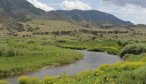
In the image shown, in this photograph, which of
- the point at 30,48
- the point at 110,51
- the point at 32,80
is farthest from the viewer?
the point at 110,51

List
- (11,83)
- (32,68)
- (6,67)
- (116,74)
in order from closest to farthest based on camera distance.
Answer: (116,74) < (11,83) < (6,67) < (32,68)

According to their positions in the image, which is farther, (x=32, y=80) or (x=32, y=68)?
(x=32, y=68)

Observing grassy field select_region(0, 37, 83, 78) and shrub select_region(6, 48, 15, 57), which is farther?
shrub select_region(6, 48, 15, 57)

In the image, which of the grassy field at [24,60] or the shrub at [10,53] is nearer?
the grassy field at [24,60]

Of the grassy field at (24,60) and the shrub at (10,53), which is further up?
the shrub at (10,53)

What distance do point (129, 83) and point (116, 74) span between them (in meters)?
3.37

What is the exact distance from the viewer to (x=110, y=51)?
341 ft

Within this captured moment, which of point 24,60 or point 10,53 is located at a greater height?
point 10,53

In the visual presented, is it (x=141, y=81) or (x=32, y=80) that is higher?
(x=141, y=81)

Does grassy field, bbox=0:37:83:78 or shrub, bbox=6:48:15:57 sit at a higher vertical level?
shrub, bbox=6:48:15:57

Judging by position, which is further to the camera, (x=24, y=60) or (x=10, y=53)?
(x=10, y=53)

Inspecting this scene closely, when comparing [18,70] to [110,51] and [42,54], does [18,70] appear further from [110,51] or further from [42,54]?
[110,51]

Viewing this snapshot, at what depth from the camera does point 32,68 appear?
56.6 meters

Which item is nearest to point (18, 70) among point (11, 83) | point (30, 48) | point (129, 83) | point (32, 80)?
point (11, 83)
